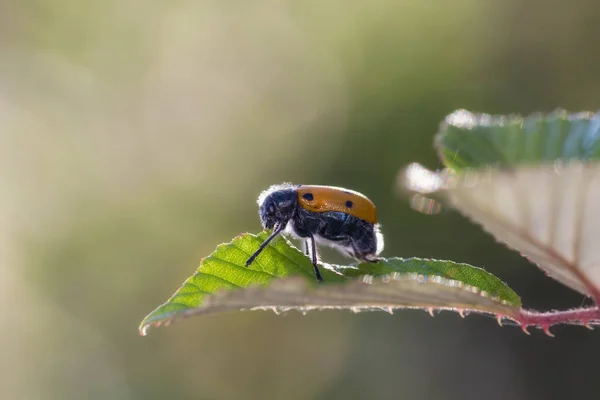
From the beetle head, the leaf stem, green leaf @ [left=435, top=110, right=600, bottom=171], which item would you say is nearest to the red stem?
the leaf stem

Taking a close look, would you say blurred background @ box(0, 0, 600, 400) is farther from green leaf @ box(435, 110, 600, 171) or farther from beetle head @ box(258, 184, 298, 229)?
green leaf @ box(435, 110, 600, 171)

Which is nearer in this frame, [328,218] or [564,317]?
[564,317]

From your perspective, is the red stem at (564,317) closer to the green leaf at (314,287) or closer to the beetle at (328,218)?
the green leaf at (314,287)

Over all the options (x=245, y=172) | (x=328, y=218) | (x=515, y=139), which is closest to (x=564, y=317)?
(x=515, y=139)

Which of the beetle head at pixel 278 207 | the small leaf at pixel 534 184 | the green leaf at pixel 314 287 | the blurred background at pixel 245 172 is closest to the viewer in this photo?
the small leaf at pixel 534 184

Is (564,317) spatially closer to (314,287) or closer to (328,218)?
(314,287)

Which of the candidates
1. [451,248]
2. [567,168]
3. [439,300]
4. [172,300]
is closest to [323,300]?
[439,300]

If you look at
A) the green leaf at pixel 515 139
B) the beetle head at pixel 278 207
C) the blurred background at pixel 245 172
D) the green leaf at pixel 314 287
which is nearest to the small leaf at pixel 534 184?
the green leaf at pixel 515 139
